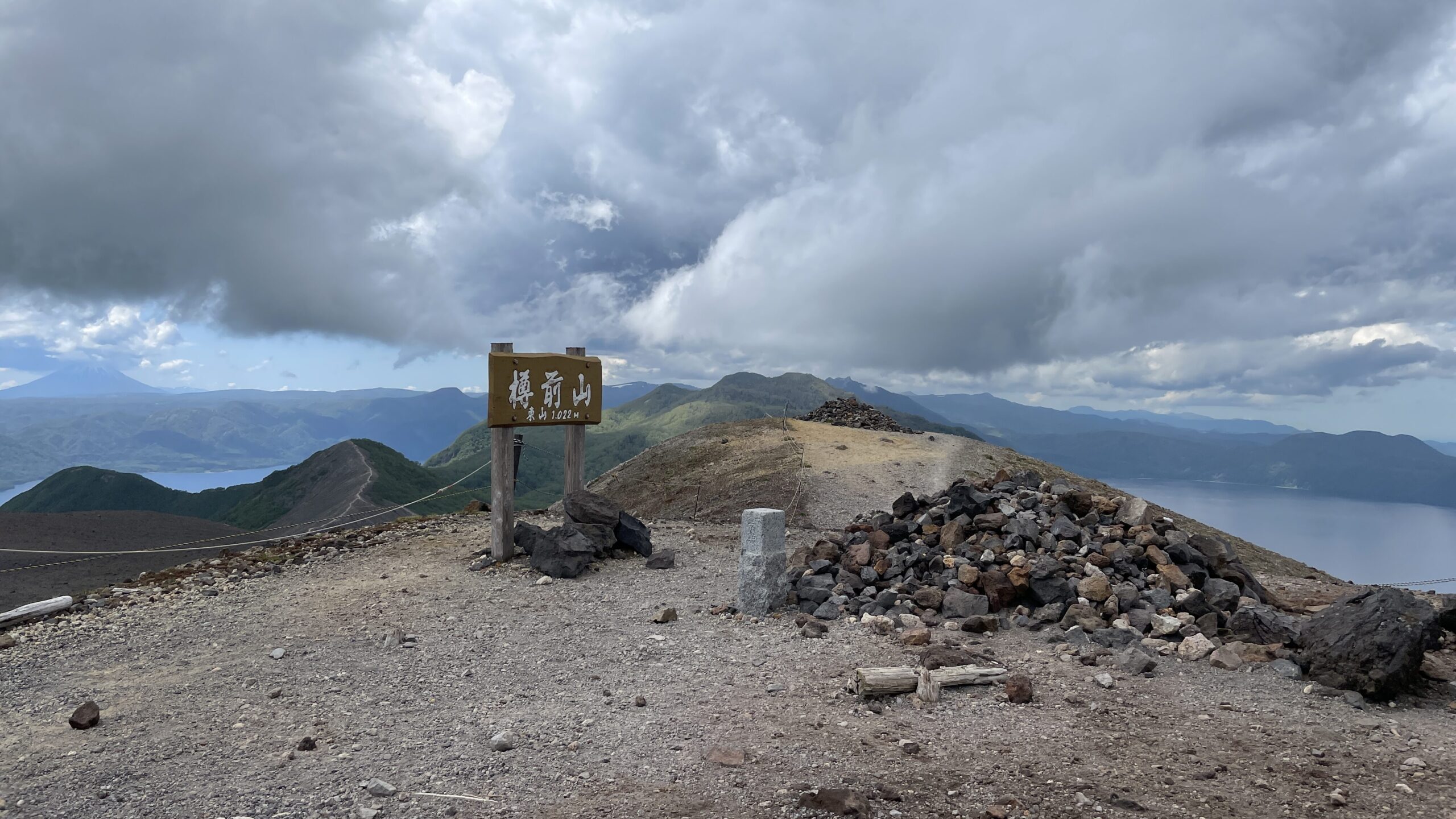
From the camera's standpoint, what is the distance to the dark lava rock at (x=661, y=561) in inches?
515

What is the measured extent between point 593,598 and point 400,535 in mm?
6358

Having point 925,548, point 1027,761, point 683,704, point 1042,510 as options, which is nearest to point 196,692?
point 683,704

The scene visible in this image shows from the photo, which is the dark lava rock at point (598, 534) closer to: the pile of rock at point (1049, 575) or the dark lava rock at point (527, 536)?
the dark lava rock at point (527, 536)

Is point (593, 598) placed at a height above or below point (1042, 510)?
below

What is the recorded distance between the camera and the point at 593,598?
11.0m

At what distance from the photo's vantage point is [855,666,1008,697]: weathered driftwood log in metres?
6.64

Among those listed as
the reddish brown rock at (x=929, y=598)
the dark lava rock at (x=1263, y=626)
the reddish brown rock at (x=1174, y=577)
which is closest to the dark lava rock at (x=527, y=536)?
the reddish brown rock at (x=929, y=598)

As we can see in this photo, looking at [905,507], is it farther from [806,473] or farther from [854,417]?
[854,417]

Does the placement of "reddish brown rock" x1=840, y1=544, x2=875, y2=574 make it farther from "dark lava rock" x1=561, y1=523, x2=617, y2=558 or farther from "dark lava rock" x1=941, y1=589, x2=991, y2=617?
"dark lava rock" x1=561, y1=523, x2=617, y2=558

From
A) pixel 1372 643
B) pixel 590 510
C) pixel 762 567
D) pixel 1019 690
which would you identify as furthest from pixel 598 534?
pixel 1372 643

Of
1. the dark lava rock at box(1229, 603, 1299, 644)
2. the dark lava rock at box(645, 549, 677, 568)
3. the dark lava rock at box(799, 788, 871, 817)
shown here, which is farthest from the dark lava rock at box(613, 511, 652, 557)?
the dark lava rock at box(799, 788, 871, 817)

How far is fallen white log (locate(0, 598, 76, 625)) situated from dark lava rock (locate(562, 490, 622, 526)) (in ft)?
23.2

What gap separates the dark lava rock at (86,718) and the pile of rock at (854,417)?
28482mm

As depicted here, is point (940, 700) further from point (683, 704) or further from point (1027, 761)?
point (683, 704)
